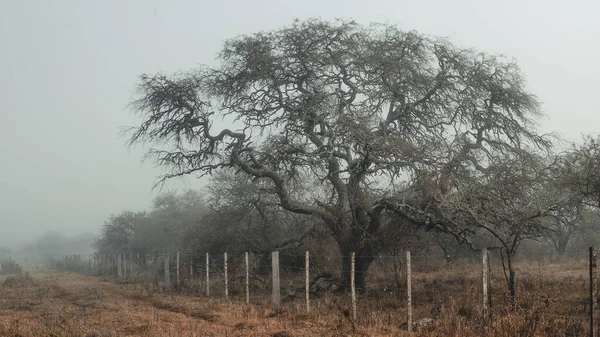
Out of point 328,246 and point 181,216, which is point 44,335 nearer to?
point 328,246

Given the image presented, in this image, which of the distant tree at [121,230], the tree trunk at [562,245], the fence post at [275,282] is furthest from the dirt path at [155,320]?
the distant tree at [121,230]

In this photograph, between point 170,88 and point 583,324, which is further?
point 170,88

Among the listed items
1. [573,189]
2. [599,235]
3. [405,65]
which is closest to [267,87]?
[405,65]

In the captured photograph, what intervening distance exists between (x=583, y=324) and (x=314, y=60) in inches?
546

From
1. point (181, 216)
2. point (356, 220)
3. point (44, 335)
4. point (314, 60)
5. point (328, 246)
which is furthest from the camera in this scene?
point (181, 216)

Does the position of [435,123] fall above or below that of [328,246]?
above

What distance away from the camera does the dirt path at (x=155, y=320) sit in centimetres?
1121

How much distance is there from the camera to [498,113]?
22344 millimetres

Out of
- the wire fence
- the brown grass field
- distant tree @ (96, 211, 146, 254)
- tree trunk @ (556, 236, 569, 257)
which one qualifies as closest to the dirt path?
the brown grass field

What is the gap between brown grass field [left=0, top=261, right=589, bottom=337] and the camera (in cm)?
1053

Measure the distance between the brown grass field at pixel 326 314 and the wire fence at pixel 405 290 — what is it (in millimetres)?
67

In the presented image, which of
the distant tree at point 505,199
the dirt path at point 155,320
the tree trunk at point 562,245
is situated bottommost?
the tree trunk at point 562,245

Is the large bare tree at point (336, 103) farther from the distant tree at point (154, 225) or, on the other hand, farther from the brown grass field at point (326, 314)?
the distant tree at point (154, 225)

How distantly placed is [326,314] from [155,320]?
4126mm
